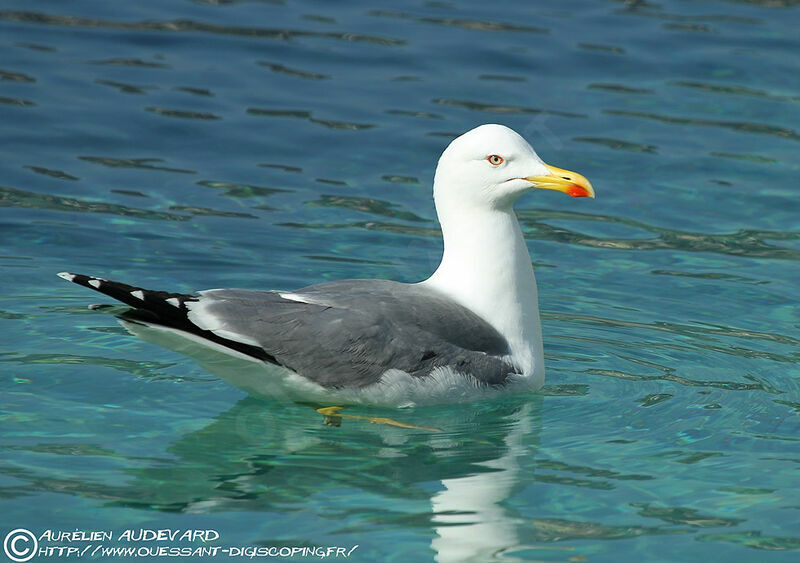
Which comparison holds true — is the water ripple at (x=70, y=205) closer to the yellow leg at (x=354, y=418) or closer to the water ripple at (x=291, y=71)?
the water ripple at (x=291, y=71)

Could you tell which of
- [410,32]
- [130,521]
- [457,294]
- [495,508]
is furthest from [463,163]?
[410,32]

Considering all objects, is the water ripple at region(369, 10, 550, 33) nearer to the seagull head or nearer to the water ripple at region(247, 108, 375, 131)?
the water ripple at region(247, 108, 375, 131)

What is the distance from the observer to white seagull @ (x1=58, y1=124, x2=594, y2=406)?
20.0 ft

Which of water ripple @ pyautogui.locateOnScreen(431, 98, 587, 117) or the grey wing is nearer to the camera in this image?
the grey wing

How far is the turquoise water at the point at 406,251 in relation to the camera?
5.54 m

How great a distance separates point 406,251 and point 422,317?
290 centimetres

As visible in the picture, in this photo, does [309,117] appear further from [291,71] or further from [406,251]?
[406,251]

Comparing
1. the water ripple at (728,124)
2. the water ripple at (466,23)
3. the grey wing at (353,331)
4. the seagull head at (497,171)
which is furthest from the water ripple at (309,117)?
the grey wing at (353,331)

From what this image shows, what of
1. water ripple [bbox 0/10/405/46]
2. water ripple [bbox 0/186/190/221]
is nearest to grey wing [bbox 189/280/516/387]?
water ripple [bbox 0/186/190/221]

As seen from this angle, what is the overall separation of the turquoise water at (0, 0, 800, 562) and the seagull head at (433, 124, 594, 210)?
104 centimetres

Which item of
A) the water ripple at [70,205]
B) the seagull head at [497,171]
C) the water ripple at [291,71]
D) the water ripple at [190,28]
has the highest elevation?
the water ripple at [190,28]

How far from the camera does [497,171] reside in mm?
6723

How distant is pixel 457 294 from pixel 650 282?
2361mm

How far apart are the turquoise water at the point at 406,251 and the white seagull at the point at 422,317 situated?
0.68 feet
